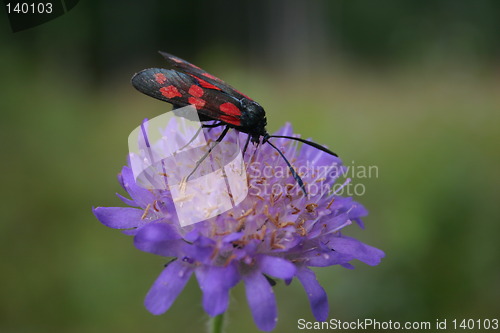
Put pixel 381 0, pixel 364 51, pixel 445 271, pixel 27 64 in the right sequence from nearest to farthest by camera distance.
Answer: pixel 445 271 < pixel 27 64 < pixel 364 51 < pixel 381 0

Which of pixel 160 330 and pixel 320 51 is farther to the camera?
pixel 320 51

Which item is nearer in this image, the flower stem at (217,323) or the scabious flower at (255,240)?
the scabious flower at (255,240)

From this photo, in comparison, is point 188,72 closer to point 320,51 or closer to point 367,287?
point 367,287

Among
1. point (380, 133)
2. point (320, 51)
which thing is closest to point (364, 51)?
point (320, 51)

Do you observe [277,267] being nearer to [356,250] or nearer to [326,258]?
[326,258]

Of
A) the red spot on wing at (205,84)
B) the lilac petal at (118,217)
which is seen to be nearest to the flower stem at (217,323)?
the lilac petal at (118,217)

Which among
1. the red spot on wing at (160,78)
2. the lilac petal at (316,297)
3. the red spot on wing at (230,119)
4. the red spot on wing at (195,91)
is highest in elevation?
the red spot on wing at (160,78)

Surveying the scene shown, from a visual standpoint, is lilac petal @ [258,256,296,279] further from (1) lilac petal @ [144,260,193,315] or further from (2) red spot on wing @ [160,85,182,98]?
(2) red spot on wing @ [160,85,182,98]

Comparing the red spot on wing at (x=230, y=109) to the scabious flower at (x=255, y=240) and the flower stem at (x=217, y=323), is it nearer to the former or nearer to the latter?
Result: the scabious flower at (x=255, y=240)
